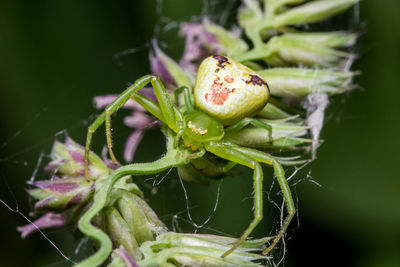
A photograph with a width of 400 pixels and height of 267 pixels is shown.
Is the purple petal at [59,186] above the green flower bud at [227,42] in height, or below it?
below

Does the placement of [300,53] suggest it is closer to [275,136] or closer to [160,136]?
[275,136]

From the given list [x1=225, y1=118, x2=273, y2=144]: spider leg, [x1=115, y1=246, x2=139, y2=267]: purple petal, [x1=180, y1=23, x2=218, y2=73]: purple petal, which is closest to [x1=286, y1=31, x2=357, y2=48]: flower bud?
[x1=180, y1=23, x2=218, y2=73]: purple petal

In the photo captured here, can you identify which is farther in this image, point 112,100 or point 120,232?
point 112,100

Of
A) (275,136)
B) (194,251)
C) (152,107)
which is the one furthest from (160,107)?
(194,251)

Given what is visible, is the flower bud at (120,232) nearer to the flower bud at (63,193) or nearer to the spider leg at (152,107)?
the flower bud at (63,193)

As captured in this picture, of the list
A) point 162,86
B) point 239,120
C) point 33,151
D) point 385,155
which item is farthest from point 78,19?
point 385,155

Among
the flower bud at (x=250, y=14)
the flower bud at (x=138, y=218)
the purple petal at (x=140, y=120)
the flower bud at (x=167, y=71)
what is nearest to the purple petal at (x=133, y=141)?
the purple petal at (x=140, y=120)
